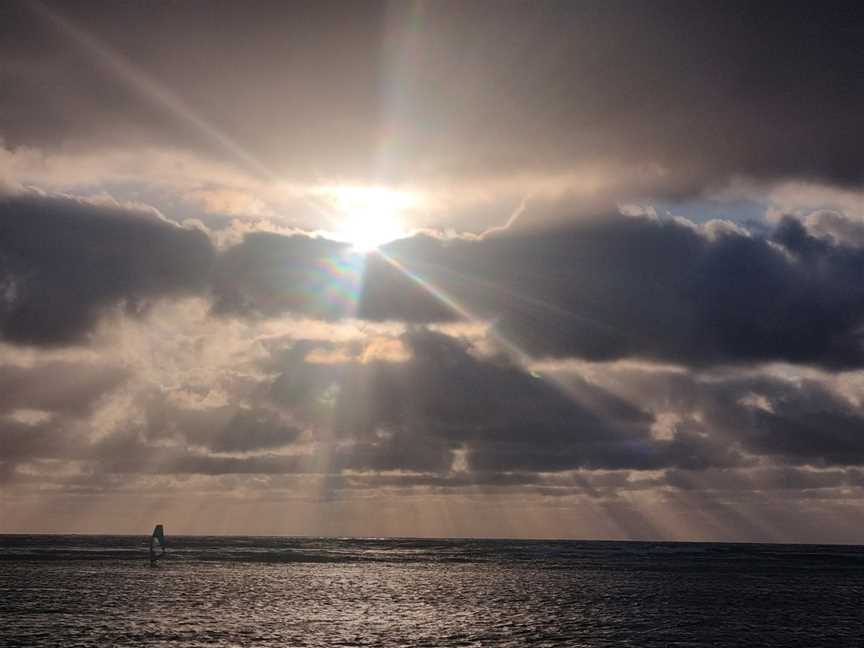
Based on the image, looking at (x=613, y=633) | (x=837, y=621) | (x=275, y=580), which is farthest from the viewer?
(x=275, y=580)

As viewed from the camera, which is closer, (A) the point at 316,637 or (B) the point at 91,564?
(A) the point at 316,637

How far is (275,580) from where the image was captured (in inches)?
4862

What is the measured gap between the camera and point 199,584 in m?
113

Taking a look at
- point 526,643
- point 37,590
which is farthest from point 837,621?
point 37,590

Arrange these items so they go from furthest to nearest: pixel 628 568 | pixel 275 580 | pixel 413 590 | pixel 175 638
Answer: pixel 628 568 → pixel 275 580 → pixel 413 590 → pixel 175 638

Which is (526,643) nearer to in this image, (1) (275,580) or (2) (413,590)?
(2) (413,590)

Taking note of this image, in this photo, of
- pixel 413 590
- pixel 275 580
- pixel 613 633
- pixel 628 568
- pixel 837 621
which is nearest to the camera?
pixel 613 633

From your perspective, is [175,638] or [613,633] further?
[613,633]

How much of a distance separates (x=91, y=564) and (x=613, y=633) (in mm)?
111862

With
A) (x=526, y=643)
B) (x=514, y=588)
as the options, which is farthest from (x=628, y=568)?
(x=526, y=643)

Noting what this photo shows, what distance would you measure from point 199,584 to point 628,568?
280ft

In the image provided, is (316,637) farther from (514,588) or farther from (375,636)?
(514,588)

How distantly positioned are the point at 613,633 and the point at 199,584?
5992cm

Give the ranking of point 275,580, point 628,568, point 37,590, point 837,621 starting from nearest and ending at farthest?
1. point 837,621
2. point 37,590
3. point 275,580
4. point 628,568
